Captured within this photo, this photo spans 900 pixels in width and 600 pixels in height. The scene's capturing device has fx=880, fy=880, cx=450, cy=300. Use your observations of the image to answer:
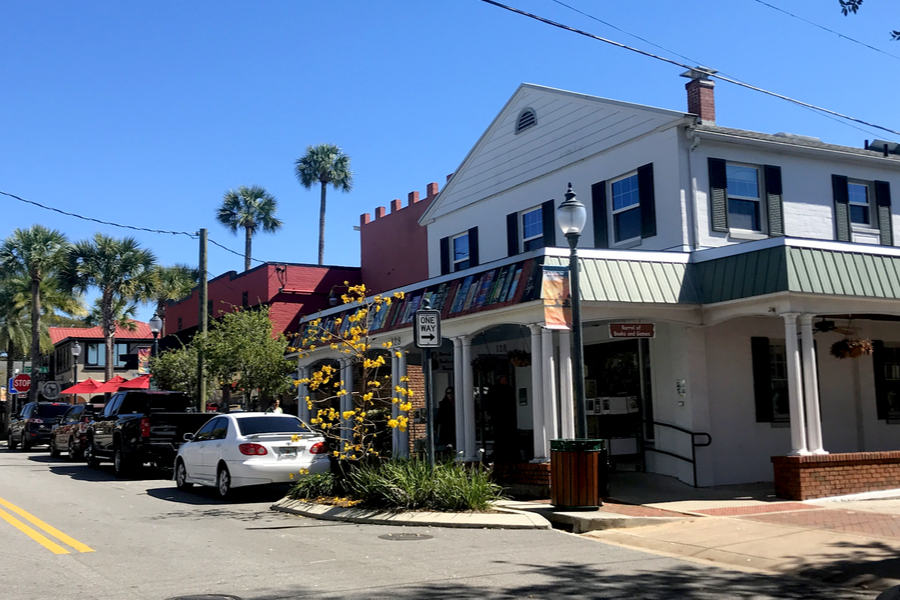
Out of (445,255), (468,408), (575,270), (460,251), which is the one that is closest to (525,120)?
(460,251)

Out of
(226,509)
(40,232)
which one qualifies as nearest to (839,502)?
(226,509)

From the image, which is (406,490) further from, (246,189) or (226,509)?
(246,189)

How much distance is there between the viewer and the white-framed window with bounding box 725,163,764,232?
17000 millimetres

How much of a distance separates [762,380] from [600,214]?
467 cm

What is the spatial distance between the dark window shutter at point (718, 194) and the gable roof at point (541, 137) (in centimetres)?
124

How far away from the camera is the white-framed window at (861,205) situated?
1866 centimetres

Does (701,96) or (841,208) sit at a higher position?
(701,96)

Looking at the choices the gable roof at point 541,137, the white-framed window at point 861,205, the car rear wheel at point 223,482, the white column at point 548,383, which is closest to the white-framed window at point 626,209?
the gable roof at point 541,137

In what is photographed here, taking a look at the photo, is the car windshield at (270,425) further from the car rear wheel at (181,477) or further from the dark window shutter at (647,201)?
the dark window shutter at (647,201)

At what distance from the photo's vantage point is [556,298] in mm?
13867

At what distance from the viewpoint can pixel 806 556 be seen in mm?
8820

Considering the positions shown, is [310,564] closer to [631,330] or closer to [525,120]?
[631,330]

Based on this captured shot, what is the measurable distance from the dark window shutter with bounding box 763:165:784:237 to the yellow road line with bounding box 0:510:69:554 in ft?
44.4

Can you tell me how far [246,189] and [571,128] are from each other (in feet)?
142
